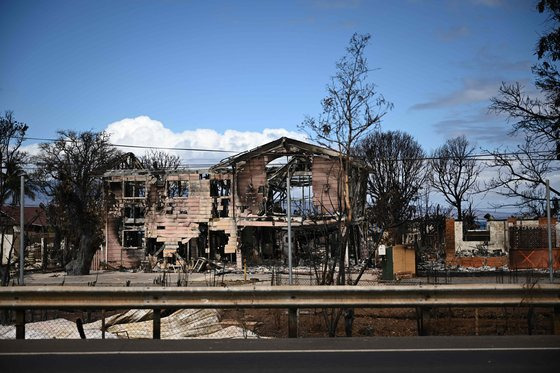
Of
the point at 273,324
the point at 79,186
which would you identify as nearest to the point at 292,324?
the point at 273,324

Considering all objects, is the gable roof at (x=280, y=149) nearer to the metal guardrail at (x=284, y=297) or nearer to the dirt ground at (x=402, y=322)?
the dirt ground at (x=402, y=322)

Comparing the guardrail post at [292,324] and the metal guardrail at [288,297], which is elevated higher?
the metal guardrail at [288,297]

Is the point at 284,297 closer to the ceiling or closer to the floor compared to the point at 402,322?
closer to the ceiling

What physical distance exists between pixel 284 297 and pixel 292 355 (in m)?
1.78

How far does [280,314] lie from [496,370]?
28.7 feet

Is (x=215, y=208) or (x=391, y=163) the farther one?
(x=391, y=163)

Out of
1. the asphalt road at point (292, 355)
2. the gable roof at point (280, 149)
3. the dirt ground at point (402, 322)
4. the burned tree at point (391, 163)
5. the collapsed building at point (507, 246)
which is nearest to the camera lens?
the asphalt road at point (292, 355)

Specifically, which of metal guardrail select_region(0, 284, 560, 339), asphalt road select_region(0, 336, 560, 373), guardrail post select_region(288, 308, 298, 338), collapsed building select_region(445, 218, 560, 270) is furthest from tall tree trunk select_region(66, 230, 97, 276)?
guardrail post select_region(288, 308, 298, 338)

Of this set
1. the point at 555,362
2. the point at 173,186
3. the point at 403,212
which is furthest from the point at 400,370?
the point at 403,212

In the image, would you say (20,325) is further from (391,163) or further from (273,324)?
(391,163)

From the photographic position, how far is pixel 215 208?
4084 cm

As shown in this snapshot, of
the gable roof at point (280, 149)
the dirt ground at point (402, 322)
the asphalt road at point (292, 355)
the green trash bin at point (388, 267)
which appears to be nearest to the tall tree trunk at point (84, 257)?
the gable roof at point (280, 149)

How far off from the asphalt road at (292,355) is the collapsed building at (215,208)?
29.3 metres

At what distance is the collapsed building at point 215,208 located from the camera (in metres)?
39.5
